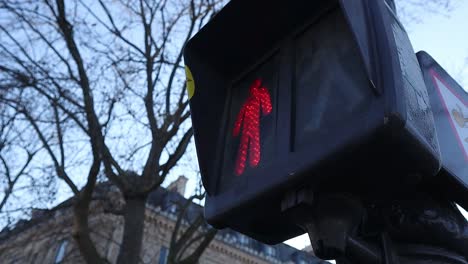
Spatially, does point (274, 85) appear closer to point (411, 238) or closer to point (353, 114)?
point (353, 114)

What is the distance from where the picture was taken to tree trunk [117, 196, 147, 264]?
322 inches

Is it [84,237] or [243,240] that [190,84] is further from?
[243,240]

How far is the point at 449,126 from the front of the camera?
79.5 inches

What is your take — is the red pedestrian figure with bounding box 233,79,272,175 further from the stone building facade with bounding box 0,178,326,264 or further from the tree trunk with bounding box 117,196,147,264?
the stone building facade with bounding box 0,178,326,264

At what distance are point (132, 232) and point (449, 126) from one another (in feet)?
24.3

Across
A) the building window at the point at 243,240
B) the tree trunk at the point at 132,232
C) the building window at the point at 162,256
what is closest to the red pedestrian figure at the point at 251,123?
the tree trunk at the point at 132,232

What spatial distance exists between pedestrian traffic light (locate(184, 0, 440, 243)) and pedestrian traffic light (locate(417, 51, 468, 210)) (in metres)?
0.42

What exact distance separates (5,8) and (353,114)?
31.4 feet

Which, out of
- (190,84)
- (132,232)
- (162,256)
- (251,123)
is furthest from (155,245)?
(251,123)

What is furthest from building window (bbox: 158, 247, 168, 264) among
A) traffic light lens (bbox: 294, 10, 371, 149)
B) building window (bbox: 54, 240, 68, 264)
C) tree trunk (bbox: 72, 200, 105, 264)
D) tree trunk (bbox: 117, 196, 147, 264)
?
traffic light lens (bbox: 294, 10, 371, 149)

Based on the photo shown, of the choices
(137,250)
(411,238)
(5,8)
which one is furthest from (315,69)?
(5,8)

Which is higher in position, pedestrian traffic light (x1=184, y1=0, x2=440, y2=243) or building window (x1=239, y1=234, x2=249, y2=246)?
building window (x1=239, y1=234, x2=249, y2=246)

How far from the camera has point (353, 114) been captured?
133 centimetres

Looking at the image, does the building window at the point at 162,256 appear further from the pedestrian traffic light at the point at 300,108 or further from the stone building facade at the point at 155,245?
the pedestrian traffic light at the point at 300,108
